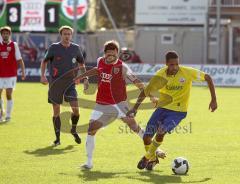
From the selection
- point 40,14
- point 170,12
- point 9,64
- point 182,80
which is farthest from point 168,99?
point 40,14

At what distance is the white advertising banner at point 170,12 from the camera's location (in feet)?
141

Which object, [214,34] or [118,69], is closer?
[118,69]

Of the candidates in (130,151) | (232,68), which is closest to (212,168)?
(130,151)

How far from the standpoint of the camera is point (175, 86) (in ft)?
34.0

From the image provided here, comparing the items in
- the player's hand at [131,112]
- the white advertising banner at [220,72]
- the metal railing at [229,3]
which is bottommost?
the white advertising banner at [220,72]

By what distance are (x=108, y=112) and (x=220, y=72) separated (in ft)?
75.7

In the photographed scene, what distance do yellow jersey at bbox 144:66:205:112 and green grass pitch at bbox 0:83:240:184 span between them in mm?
952

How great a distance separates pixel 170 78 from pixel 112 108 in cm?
102

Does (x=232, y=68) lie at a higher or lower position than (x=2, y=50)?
lower

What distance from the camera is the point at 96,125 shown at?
411 inches

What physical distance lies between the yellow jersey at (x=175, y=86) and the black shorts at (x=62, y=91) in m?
3.19

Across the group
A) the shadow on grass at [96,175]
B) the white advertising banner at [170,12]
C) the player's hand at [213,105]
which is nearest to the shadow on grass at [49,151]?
the shadow on grass at [96,175]

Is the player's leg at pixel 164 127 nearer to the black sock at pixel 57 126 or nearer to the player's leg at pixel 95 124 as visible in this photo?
the player's leg at pixel 95 124

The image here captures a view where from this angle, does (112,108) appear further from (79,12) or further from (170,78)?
(79,12)
